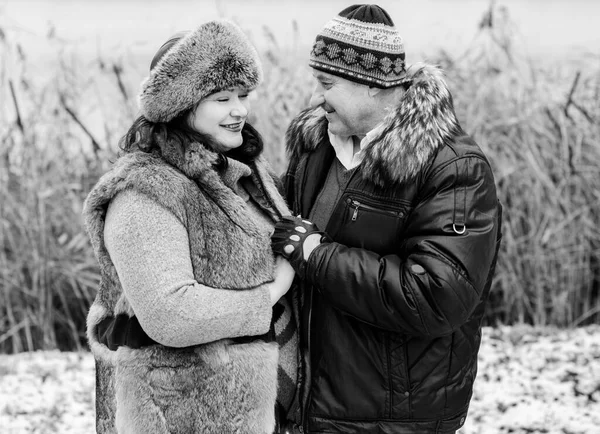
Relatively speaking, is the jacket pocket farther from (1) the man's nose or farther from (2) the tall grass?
(2) the tall grass

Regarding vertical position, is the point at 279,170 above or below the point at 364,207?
below

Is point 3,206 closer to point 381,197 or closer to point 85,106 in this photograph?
point 85,106

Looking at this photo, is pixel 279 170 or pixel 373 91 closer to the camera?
pixel 373 91

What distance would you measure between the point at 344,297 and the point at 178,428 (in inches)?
22.9

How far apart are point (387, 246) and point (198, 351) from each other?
2.00 ft

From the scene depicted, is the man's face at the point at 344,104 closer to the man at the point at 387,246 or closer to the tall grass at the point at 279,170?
the man at the point at 387,246

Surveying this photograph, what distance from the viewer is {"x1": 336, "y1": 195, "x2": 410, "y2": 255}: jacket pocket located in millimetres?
2318

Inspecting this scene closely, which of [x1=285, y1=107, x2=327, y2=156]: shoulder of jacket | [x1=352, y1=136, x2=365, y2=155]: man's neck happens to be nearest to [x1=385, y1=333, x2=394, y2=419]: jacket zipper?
[x1=352, y1=136, x2=365, y2=155]: man's neck

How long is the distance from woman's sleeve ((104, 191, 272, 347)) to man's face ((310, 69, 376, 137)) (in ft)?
2.09

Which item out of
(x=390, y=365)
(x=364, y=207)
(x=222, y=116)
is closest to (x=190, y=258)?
(x=222, y=116)

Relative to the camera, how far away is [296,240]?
2299 millimetres

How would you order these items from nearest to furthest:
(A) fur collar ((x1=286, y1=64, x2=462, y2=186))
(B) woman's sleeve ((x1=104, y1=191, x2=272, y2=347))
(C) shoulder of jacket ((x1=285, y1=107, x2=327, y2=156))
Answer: (B) woman's sleeve ((x1=104, y1=191, x2=272, y2=347)), (A) fur collar ((x1=286, y1=64, x2=462, y2=186)), (C) shoulder of jacket ((x1=285, y1=107, x2=327, y2=156))

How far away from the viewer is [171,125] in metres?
2.31

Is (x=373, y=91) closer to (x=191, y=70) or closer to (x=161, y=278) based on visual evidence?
(x=191, y=70)
